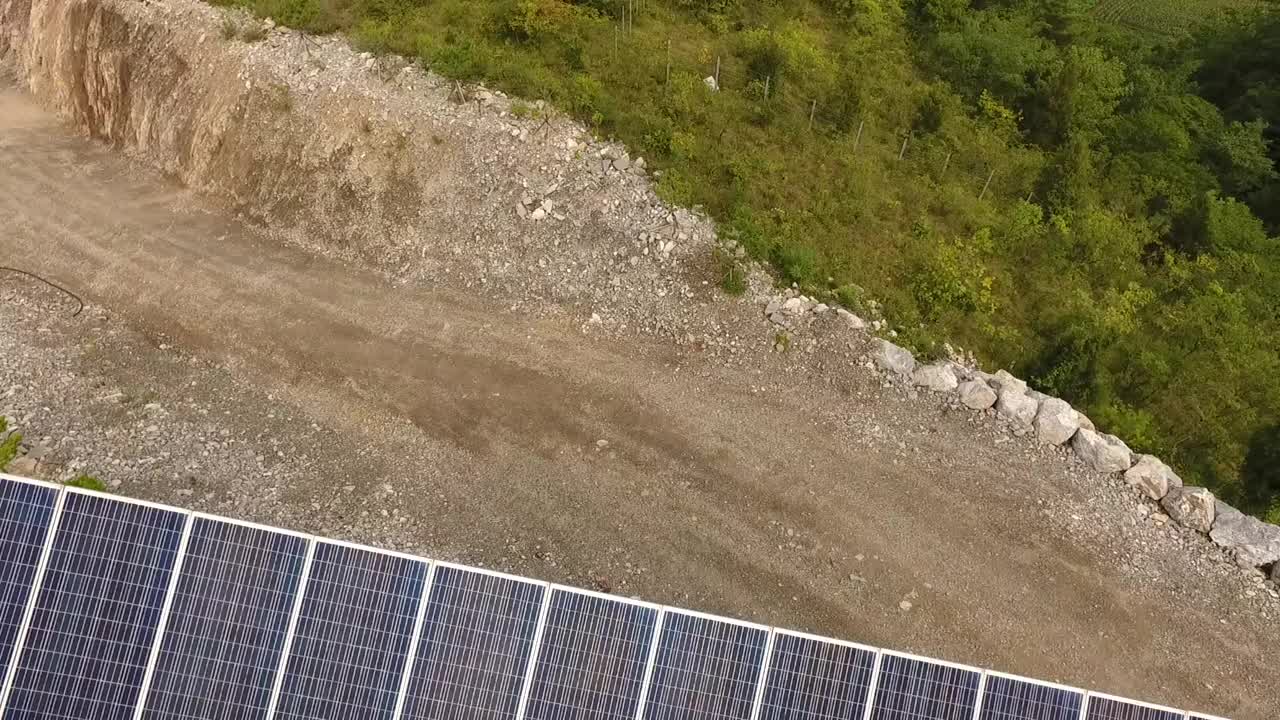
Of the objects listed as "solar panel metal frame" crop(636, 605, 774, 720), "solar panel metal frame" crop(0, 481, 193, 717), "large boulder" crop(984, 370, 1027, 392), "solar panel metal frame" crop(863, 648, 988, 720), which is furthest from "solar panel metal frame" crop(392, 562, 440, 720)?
"large boulder" crop(984, 370, 1027, 392)

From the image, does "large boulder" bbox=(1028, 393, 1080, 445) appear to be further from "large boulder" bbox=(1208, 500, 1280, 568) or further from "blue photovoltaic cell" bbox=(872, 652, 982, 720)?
"blue photovoltaic cell" bbox=(872, 652, 982, 720)

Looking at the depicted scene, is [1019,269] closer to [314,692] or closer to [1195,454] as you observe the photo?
[1195,454]

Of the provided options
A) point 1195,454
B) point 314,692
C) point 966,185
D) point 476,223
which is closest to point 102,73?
point 476,223

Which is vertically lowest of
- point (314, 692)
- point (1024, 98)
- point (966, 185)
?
Result: point (314, 692)

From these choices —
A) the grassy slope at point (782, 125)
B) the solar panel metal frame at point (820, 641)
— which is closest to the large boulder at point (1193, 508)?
the grassy slope at point (782, 125)

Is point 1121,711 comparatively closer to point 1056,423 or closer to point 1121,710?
point 1121,710
